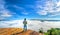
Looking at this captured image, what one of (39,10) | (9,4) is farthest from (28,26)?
(9,4)

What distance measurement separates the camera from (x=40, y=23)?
6.74 ft

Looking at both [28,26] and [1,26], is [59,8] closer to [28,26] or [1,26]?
[28,26]

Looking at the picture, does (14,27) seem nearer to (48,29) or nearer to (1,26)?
(1,26)

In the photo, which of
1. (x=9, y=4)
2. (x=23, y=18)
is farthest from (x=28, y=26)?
(x=9, y=4)

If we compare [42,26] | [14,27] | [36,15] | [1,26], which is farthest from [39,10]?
[1,26]

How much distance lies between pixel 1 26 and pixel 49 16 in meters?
0.68

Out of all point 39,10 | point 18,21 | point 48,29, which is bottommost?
point 48,29

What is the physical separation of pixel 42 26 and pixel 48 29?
0.30 ft

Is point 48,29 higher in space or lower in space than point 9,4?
lower

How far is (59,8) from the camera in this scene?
2061 mm

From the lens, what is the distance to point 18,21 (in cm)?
205

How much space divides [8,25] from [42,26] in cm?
47

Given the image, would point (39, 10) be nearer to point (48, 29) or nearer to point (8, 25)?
point (48, 29)

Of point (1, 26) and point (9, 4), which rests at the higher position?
point (9, 4)
